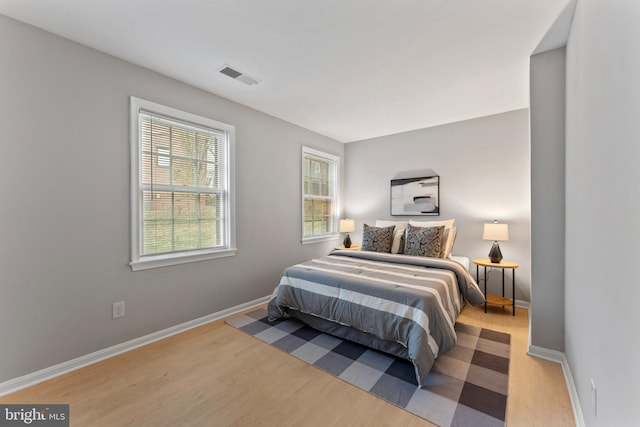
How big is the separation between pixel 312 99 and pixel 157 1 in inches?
67.2

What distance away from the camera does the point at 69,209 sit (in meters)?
2.00

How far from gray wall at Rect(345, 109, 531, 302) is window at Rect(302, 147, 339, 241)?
75 centimetres

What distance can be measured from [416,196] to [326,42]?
9.31ft

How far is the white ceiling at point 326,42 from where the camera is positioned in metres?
1.70

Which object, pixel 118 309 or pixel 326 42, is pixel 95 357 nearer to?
pixel 118 309

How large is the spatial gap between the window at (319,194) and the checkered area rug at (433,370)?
6.17ft

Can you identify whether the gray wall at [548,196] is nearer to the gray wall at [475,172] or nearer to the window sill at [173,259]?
A: the gray wall at [475,172]

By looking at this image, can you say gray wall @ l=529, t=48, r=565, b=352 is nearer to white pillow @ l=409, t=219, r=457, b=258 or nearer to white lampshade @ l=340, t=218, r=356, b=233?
white pillow @ l=409, t=219, r=457, b=258

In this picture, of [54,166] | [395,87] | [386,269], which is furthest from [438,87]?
[54,166]

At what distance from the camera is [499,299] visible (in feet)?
10.7

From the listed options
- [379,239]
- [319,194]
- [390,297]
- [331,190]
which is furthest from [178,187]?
[331,190]

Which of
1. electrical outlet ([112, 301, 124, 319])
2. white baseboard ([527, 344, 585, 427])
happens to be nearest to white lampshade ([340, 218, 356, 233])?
white baseboard ([527, 344, 585, 427])

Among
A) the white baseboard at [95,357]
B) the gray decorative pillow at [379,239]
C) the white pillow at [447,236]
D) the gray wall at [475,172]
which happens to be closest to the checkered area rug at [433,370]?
the white baseboard at [95,357]

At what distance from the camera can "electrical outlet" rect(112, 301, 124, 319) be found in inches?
86.9
